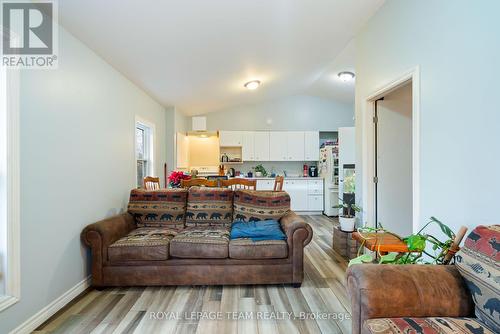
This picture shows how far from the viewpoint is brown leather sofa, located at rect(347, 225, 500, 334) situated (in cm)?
107

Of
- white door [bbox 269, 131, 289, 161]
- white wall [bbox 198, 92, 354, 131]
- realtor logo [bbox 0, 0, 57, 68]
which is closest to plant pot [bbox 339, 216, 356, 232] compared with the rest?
white door [bbox 269, 131, 289, 161]

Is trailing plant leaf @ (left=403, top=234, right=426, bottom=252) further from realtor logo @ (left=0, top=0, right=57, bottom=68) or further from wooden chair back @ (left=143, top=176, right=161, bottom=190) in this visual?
wooden chair back @ (left=143, top=176, right=161, bottom=190)

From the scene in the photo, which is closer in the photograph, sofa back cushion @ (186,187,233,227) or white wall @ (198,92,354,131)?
sofa back cushion @ (186,187,233,227)

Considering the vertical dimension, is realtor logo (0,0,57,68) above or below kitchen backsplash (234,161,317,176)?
above

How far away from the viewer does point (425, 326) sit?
41.9 inches

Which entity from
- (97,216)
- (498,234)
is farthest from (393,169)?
(97,216)

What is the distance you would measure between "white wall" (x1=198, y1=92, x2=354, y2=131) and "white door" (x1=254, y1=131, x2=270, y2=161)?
1.09 ft

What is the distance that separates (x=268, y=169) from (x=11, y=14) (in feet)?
17.8

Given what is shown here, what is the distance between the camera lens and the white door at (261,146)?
6250mm

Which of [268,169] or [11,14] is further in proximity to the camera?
[268,169]

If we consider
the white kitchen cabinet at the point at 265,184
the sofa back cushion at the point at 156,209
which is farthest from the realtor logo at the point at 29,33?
the white kitchen cabinet at the point at 265,184

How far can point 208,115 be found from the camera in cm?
644

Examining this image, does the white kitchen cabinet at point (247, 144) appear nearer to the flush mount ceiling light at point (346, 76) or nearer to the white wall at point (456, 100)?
the flush mount ceiling light at point (346, 76)

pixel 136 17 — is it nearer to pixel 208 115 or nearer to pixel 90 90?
pixel 90 90
